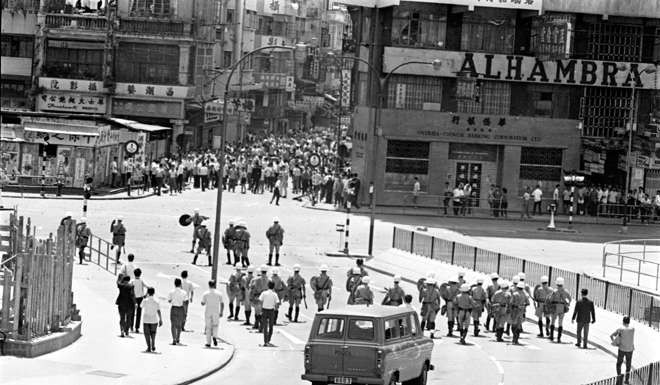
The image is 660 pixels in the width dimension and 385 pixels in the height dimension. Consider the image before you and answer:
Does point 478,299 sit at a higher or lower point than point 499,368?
higher

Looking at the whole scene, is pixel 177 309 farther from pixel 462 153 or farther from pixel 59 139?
pixel 462 153

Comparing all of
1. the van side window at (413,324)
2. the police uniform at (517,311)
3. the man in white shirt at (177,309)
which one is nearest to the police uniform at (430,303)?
the police uniform at (517,311)

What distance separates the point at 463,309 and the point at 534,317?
19.1 ft

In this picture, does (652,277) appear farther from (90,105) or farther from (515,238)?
(90,105)

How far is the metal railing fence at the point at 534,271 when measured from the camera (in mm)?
39781

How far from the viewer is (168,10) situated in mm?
95375

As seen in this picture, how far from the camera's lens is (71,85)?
92.5m

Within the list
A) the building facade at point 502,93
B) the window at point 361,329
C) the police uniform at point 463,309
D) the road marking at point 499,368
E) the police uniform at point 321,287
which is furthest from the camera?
the building facade at point 502,93

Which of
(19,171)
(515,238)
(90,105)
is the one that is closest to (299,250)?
(515,238)

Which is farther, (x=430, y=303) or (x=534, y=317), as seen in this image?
(x=534, y=317)

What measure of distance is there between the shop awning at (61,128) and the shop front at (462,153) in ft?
44.8

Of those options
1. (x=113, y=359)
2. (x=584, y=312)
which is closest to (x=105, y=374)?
(x=113, y=359)

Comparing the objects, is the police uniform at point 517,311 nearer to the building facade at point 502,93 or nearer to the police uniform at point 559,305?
the police uniform at point 559,305

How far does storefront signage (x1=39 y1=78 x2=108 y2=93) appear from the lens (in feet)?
302
